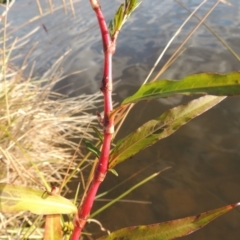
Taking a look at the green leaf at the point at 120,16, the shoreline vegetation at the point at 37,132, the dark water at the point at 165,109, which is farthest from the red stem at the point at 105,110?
the shoreline vegetation at the point at 37,132

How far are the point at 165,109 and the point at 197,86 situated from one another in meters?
1.46

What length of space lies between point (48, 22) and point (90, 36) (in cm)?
50

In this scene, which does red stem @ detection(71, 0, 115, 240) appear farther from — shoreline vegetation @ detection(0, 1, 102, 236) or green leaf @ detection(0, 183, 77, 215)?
shoreline vegetation @ detection(0, 1, 102, 236)

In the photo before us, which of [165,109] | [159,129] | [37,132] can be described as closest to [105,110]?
[159,129]

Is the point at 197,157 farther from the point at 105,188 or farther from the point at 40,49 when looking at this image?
the point at 40,49

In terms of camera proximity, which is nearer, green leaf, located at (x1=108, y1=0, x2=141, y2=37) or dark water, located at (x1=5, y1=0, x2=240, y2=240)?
green leaf, located at (x1=108, y1=0, x2=141, y2=37)

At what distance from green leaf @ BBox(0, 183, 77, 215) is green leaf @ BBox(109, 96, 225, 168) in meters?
0.07

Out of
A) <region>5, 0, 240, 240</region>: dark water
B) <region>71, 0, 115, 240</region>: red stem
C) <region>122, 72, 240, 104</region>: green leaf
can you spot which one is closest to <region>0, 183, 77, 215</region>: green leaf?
<region>71, 0, 115, 240</region>: red stem

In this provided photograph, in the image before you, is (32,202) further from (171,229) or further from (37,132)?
(37,132)

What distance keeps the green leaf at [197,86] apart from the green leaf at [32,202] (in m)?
0.14

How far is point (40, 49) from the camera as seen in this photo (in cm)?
276

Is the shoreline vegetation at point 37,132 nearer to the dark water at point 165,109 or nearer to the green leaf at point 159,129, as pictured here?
the dark water at point 165,109

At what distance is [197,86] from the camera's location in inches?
15.4

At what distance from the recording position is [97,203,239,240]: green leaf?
423 millimetres
